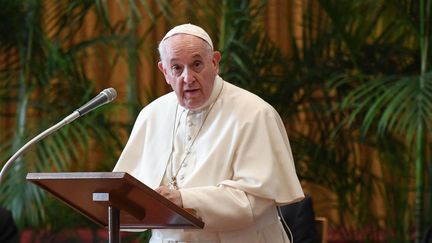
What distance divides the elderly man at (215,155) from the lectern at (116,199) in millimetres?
132

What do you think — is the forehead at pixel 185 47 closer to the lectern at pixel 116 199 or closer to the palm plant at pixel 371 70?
the lectern at pixel 116 199

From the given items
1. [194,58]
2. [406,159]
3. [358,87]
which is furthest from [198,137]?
[406,159]

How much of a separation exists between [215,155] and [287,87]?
290 cm

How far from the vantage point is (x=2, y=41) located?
7.48 meters

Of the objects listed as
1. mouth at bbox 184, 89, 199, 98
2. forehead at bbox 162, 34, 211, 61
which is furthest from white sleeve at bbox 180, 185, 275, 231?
forehead at bbox 162, 34, 211, 61

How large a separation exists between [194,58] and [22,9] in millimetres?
3472

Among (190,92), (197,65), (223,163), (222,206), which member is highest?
(197,65)

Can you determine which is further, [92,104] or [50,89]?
[50,89]

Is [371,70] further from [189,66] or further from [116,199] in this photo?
[116,199]

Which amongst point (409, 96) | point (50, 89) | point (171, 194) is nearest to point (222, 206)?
point (171, 194)

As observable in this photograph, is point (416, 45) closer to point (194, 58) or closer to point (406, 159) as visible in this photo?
point (406, 159)

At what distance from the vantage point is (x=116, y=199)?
3865 millimetres

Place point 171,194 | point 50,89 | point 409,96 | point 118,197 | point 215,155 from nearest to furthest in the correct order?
point 118,197, point 171,194, point 215,155, point 409,96, point 50,89

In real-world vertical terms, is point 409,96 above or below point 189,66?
below
